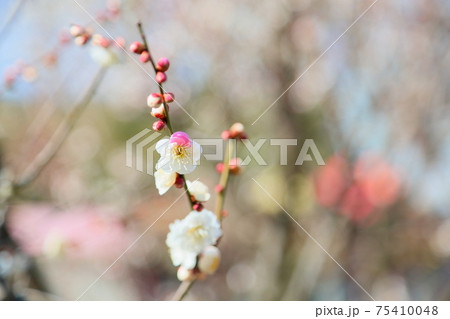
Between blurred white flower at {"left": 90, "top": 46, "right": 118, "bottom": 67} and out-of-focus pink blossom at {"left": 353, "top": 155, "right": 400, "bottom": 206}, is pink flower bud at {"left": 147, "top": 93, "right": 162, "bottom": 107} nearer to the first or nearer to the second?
blurred white flower at {"left": 90, "top": 46, "right": 118, "bottom": 67}

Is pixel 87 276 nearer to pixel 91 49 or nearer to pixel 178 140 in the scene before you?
pixel 91 49

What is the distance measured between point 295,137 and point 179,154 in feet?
4.37

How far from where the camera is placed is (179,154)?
51 centimetres

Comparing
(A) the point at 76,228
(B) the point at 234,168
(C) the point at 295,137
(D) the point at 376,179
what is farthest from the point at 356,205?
(B) the point at 234,168

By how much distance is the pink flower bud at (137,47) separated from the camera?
0.51m

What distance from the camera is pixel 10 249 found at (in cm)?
105

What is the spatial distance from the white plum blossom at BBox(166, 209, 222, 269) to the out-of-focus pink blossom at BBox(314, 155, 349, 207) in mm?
1326

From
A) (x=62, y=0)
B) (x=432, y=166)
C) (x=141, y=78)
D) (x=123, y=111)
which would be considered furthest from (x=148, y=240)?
(x=432, y=166)

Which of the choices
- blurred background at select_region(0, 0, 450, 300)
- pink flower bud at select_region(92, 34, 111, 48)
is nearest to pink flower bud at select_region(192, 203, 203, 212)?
pink flower bud at select_region(92, 34, 111, 48)

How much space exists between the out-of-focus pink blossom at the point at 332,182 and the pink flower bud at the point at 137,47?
4.41 ft

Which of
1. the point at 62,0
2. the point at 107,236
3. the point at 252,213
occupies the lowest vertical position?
the point at 107,236

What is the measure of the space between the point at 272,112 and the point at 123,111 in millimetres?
1105

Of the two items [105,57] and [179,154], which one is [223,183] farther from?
[105,57]

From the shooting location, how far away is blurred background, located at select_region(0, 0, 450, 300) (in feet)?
5.21
